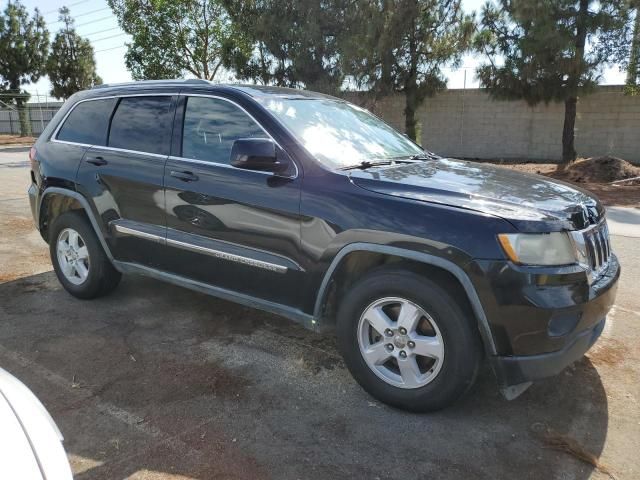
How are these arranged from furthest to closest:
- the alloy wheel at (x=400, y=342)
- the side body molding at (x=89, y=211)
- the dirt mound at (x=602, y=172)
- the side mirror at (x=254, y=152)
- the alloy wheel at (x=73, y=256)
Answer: the dirt mound at (x=602, y=172) → the alloy wheel at (x=73, y=256) → the side body molding at (x=89, y=211) → the side mirror at (x=254, y=152) → the alloy wheel at (x=400, y=342)

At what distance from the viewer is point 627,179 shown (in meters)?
13.2

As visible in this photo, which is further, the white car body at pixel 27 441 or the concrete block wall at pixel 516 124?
the concrete block wall at pixel 516 124

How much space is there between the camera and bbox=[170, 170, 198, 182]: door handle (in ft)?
12.5

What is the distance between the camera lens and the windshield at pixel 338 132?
3.55 m

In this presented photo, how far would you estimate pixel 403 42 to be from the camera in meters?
17.3

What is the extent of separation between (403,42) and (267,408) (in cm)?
1618

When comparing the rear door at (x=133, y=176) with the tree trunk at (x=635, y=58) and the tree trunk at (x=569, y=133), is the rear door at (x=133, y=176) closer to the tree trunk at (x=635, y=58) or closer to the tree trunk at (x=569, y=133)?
the tree trunk at (x=635, y=58)

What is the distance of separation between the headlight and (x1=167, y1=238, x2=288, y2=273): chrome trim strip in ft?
4.46

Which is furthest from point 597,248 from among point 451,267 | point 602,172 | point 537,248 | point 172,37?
point 172,37

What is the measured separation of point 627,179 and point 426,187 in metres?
12.3

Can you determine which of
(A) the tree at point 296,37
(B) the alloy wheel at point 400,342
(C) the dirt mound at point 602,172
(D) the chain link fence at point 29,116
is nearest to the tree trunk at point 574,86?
(C) the dirt mound at point 602,172

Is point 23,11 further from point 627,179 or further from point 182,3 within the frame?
point 627,179

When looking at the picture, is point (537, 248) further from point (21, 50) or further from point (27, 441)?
point (21, 50)

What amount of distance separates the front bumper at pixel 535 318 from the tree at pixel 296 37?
16.6 meters
